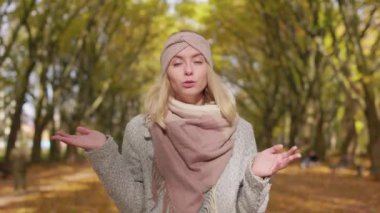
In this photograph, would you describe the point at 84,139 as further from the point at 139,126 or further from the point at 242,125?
the point at 242,125

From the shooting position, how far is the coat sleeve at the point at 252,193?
255 cm

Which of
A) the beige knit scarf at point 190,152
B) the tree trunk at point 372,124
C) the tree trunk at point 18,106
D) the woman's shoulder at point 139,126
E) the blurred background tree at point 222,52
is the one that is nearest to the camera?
the beige knit scarf at point 190,152

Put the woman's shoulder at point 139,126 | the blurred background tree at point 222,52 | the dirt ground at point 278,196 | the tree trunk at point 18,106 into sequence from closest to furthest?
the woman's shoulder at point 139,126
the dirt ground at point 278,196
the blurred background tree at point 222,52
the tree trunk at point 18,106

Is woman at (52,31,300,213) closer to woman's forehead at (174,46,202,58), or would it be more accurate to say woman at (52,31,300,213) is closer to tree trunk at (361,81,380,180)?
woman's forehead at (174,46,202,58)

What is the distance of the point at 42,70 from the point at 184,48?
74.5 ft

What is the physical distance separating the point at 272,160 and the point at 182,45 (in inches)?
25.2

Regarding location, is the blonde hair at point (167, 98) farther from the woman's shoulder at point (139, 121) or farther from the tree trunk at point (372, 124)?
the tree trunk at point (372, 124)

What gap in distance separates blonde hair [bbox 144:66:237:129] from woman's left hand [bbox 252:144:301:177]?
206 millimetres

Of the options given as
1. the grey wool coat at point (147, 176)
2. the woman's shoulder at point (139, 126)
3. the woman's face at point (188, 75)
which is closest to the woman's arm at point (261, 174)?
the grey wool coat at point (147, 176)

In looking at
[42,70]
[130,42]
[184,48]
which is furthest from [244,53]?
[184,48]

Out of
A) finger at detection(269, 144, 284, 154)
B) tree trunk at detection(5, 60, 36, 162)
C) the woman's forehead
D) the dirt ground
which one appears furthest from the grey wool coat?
tree trunk at detection(5, 60, 36, 162)

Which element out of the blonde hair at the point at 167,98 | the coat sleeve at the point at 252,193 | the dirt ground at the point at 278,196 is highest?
the blonde hair at the point at 167,98

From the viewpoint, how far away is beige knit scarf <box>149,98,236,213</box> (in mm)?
2482

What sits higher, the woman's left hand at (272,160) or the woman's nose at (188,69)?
the woman's nose at (188,69)
